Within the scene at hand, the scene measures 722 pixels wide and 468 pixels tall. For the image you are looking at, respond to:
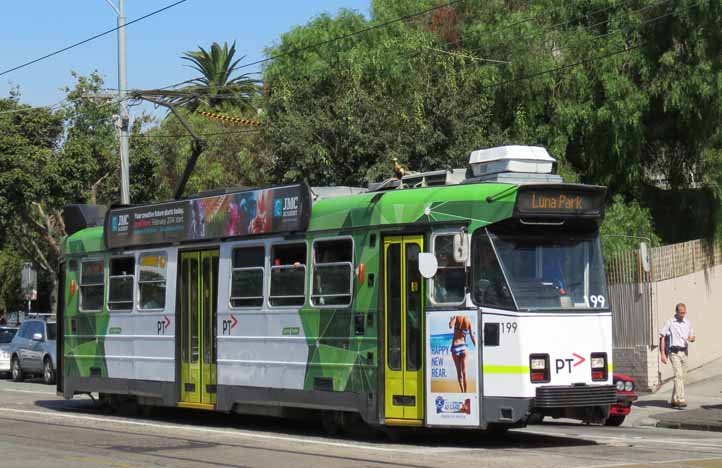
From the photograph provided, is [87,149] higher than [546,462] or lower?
higher

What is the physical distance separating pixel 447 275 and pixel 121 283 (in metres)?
7.81

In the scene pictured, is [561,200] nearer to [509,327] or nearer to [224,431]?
[509,327]

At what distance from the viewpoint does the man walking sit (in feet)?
67.7

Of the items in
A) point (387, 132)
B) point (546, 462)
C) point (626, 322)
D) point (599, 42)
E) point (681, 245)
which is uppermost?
point (599, 42)

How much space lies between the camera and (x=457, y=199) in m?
13.8

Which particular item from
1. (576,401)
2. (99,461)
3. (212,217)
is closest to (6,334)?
(212,217)

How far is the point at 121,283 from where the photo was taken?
778 inches

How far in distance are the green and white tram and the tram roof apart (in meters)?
0.02

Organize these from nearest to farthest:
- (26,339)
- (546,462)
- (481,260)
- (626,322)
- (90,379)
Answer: (546,462)
(481,260)
(90,379)
(626,322)
(26,339)

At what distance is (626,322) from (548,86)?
7.18 meters

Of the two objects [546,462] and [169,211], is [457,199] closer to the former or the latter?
[546,462]

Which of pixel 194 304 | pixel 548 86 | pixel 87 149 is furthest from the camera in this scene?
pixel 87 149

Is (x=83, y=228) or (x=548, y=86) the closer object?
(x=83, y=228)

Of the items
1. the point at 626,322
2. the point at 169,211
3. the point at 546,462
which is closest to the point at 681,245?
the point at 626,322
